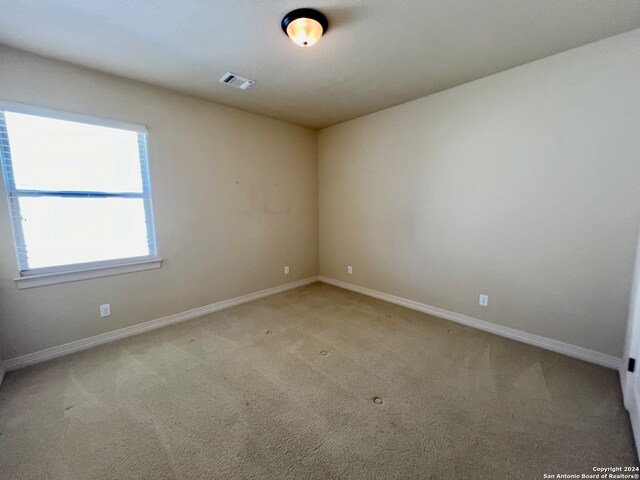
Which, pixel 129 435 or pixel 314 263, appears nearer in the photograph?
pixel 129 435

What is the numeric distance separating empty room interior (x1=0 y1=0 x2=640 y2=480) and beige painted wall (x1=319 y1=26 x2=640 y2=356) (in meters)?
0.02

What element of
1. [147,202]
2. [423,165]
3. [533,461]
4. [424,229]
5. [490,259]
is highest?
[423,165]

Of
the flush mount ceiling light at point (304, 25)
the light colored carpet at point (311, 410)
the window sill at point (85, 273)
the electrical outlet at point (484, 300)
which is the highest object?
the flush mount ceiling light at point (304, 25)

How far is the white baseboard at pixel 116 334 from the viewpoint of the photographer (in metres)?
2.16

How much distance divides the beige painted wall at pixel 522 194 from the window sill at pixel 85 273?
2851 millimetres

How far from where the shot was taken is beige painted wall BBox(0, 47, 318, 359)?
2.16 meters

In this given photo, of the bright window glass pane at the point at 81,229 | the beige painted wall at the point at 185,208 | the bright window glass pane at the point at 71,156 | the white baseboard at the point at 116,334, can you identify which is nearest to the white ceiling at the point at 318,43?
the beige painted wall at the point at 185,208

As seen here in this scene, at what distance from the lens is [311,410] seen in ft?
5.49

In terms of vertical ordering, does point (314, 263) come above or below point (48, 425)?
above

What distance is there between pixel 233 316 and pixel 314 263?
1.77 meters

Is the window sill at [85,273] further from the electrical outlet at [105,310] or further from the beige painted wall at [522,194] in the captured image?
the beige painted wall at [522,194]

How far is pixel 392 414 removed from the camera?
5.36 ft

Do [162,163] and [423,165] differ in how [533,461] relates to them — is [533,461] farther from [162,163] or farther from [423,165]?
[162,163]

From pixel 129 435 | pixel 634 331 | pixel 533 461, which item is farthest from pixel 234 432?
pixel 634 331
